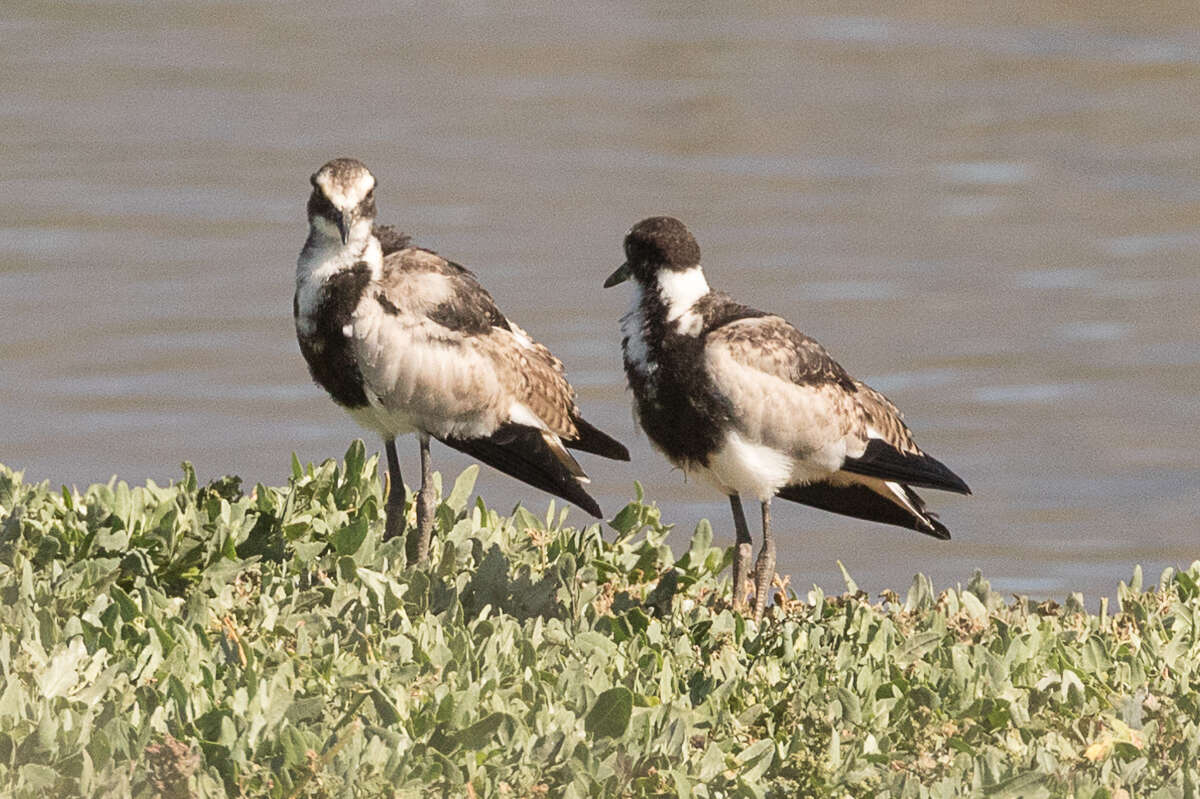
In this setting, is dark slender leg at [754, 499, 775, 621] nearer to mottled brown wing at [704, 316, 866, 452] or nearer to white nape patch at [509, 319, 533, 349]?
mottled brown wing at [704, 316, 866, 452]

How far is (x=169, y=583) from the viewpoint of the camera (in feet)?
27.1

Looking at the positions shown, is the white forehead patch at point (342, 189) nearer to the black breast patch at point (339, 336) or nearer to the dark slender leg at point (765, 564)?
the black breast patch at point (339, 336)

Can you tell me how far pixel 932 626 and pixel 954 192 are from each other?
10.9 m

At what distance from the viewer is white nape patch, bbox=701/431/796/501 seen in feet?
27.7

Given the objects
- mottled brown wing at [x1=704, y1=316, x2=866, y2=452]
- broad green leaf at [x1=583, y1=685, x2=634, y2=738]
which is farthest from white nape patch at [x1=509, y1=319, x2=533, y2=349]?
broad green leaf at [x1=583, y1=685, x2=634, y2=738]

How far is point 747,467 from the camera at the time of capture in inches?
335

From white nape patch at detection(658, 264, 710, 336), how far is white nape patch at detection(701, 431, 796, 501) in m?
0.47

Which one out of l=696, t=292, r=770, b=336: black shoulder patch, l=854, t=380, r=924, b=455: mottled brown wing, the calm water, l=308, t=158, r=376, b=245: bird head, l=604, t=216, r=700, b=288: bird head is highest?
l=308, t=158, r=376, b=245: bird head

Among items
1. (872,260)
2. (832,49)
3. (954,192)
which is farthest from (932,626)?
(832,49)

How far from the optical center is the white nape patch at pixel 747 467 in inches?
332

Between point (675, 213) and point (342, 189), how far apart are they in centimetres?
863

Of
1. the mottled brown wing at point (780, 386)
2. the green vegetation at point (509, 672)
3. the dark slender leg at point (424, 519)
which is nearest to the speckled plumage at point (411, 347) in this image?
the dark slender leg at point (424, 519)

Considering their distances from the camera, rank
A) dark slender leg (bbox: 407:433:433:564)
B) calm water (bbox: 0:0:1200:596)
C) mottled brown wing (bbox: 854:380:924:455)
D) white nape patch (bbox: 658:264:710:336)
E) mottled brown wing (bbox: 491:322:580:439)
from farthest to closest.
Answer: calm water (bbox: 0:0:1200:596) < mottled brown wing (bbox: 491:322:580:439) < mottled brown wing (bbox: 854:380:924:455) < dark slender leg (bbox: 407:433:433:564) < white nape patch (bbox: 658:264:710:336)

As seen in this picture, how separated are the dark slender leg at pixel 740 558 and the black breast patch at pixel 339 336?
157 centimetres
